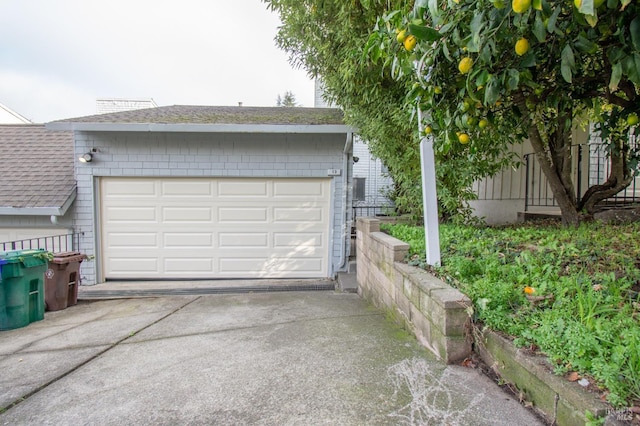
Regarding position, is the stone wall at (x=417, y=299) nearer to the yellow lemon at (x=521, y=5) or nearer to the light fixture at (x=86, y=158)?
the yellow lemon at (x=521, y=5)

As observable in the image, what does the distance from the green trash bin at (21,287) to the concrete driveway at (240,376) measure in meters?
0.18

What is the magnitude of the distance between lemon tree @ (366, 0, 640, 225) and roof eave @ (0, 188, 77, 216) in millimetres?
6256

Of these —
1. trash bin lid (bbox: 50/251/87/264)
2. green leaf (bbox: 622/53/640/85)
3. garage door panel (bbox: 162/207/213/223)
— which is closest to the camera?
green leaf (bbox: 622/53/640/85)

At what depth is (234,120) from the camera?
6.45 m

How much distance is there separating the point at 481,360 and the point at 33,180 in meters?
8.11

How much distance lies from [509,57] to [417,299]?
181 cm

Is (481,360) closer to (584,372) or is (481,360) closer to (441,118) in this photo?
(584,372)

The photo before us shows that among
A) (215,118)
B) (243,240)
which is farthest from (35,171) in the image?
(243,240)

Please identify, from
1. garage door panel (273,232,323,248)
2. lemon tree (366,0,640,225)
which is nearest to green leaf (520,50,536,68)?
lemon tree (366,0,640,225)

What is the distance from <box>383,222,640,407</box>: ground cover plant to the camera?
1.53 m

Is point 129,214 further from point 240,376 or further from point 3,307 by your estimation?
point 240,376

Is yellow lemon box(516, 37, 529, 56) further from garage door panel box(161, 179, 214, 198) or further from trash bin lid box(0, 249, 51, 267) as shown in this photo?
garage door panel box(161, 179, 214, 198)

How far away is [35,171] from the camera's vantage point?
Answer: 687cm

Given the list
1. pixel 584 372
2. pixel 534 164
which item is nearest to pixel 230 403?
pixel 584 372
